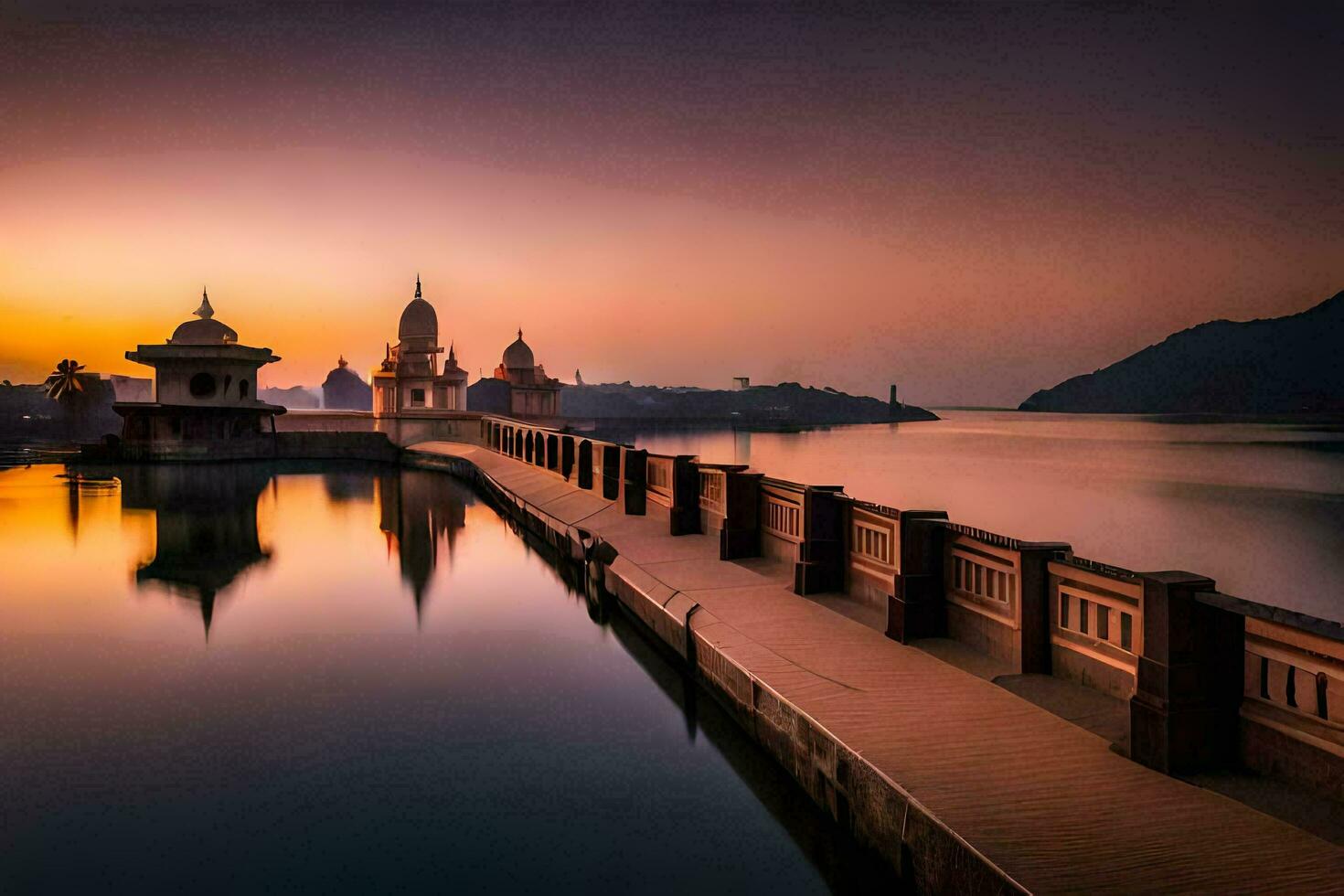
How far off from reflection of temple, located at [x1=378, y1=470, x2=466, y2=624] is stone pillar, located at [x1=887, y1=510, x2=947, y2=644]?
1068 cm

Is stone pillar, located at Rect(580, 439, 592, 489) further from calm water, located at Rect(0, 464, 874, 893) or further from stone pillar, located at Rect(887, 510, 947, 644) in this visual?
stone pillar, located at Rect(887, 510, 947, 644)

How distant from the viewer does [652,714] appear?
10820 millimetres

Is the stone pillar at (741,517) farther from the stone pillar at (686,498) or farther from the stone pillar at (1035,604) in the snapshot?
the stone pillar at (1035,604)

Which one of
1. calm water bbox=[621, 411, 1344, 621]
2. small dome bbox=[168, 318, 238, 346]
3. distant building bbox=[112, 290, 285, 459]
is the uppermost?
small dome bbox=[168, 318, 238, 346]

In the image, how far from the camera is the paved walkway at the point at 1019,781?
452 centimetres

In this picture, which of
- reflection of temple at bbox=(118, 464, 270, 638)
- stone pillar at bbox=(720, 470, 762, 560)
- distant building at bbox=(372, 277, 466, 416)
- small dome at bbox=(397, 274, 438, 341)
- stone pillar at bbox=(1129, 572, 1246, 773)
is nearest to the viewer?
stone pillar at bbox=(1129, 572, 1246, 773)

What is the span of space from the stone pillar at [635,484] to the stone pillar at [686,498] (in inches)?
125

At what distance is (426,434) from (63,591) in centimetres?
3960

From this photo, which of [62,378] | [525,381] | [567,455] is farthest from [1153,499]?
[62,378]

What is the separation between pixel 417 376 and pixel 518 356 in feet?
94.5

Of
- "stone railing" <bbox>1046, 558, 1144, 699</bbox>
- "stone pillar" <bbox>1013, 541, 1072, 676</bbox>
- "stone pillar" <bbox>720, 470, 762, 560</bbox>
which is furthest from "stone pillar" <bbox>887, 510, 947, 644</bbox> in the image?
"stone pillar" <bbox>720, 470, 762, 560</bbox>

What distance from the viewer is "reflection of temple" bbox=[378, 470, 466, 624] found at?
853 inches

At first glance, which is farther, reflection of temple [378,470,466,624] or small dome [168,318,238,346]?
small dome [168,318,238,346]

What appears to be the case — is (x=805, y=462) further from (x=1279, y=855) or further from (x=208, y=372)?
(x=1279, y=855)
